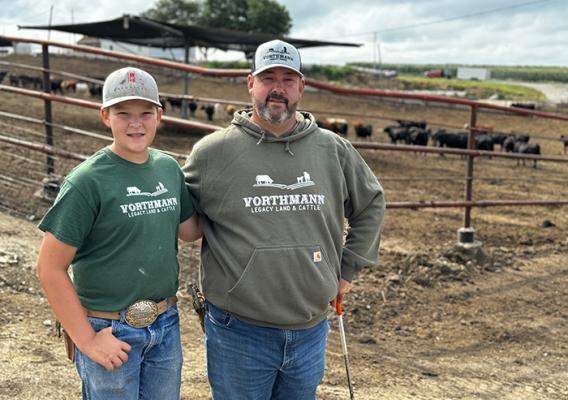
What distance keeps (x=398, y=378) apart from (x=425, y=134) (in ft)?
54.3

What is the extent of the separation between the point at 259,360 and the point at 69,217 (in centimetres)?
84

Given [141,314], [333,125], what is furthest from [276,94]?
[333,125]

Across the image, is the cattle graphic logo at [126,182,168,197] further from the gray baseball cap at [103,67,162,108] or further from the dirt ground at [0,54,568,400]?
the dirt ground at [0,54,568,400]

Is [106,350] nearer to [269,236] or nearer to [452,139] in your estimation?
[269,236]

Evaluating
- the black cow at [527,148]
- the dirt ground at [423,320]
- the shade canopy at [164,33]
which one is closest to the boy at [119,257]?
the dirt ground at [423,320]

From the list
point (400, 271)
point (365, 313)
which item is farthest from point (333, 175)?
point (400, 271)

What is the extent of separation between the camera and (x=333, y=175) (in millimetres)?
2420

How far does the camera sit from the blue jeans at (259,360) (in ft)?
7.55

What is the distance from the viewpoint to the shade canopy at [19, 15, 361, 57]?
1706 centimetres

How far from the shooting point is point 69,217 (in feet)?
6.37

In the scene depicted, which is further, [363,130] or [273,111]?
[363,130]

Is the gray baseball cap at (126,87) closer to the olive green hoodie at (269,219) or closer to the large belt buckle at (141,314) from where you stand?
the olive green hoodie at (269,219)

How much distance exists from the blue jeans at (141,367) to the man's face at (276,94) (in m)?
0.77

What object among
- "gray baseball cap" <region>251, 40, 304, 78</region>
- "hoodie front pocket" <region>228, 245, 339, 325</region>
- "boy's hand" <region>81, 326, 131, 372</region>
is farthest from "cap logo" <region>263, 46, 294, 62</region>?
"boy's hand" <region>81, 326, 131, 372</region>
